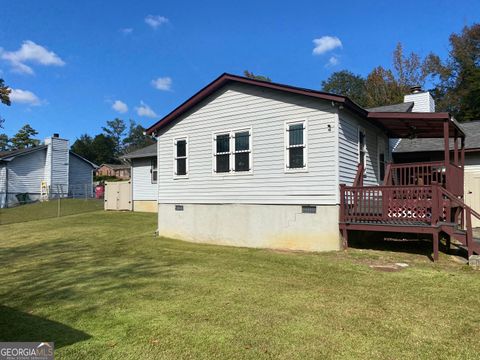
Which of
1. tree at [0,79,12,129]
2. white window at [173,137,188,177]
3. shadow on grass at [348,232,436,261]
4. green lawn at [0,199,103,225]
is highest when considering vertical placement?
tree at [0,79,12,129]

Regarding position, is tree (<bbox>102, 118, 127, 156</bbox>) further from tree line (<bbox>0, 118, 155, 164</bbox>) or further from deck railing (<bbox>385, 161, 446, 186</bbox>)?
deck railing (<bbox>385, 161, 446, 186</bbox>)

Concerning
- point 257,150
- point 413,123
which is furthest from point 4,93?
point 413,123

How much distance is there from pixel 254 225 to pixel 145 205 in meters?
11.9

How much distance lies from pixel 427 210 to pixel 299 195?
320cm

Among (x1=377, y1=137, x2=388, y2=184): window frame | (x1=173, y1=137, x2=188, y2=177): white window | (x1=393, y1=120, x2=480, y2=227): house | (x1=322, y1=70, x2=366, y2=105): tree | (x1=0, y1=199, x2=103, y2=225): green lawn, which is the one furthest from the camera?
(x1=322, y1=70, x2=366, y2=105): tree

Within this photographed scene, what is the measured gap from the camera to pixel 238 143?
11656mm

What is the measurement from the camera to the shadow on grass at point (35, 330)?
4.20m

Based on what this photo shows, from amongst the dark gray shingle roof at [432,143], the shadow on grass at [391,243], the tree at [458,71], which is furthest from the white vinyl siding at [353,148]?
the tree at [458,71]

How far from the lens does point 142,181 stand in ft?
70.8

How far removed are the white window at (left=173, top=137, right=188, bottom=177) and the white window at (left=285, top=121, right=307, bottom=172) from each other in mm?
3940

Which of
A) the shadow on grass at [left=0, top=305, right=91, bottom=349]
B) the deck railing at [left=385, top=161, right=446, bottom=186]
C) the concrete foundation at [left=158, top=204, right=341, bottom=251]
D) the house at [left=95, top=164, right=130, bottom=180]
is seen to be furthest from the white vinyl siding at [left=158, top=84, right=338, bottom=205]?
the house at [left=95, top=164, right=130, bottom=180]

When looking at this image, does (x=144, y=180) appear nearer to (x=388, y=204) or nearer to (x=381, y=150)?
(x=381, y=150)

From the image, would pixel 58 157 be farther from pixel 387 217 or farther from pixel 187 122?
pixel 387 217

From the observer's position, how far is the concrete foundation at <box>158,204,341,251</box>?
993 cm
